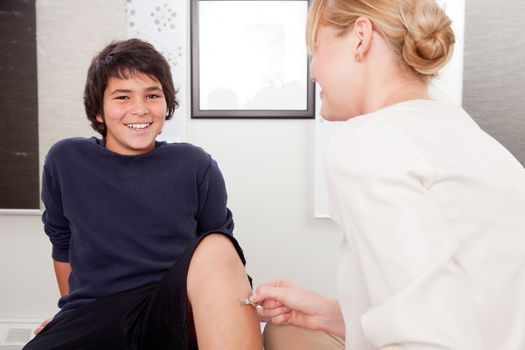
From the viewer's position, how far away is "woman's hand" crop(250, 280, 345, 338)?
1093 mm

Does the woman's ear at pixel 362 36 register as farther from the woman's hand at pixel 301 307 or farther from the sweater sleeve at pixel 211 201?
the sweater sleeve at pixel 211 201

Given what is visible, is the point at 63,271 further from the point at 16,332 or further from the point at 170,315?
the point at 16,332

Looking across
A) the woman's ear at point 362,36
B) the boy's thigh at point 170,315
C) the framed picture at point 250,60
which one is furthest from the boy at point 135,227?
the framed picture at point 250,60

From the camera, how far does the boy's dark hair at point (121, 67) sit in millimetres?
1601

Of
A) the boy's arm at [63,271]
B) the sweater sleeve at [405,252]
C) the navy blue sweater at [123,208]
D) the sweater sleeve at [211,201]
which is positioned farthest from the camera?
the boy's arm at [63,271]

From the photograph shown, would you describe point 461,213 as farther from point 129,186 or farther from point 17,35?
point 17,35

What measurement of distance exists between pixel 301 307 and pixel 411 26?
60 centimetres

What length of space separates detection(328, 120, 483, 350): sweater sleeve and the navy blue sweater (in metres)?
0.89

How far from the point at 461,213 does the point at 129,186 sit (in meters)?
1.04

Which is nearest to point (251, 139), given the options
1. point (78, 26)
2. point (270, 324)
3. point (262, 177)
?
point (262, 177)

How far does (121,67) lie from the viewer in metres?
1.60

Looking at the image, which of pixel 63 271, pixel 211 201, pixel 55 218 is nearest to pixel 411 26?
pixel 211 201

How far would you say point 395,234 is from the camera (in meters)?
0.65

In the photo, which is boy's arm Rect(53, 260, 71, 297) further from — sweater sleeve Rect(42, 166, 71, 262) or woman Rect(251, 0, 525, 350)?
woman Rect(251, 0, 525, 350)
